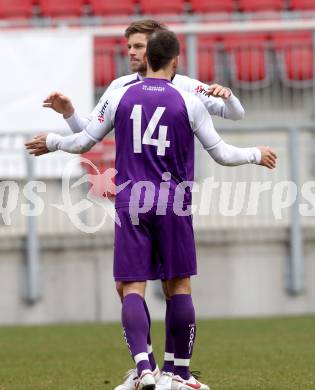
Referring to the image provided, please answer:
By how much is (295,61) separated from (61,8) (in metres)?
3.33

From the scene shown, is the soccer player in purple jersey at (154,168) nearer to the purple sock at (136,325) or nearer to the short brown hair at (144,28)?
the purple sock at (136,325)

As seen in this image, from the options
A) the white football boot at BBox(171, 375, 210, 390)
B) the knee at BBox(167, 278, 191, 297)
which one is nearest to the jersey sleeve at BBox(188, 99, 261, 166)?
the knee at BBox(167, 278, 191, 297)

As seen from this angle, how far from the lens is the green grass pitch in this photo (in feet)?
22.8

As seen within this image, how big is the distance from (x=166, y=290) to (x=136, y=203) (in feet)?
2.11

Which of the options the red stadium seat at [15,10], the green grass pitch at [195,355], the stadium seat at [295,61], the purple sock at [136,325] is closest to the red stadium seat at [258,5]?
the stadium seat at [295,61]

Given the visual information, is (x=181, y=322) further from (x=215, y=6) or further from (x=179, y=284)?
(x=215, y=6)

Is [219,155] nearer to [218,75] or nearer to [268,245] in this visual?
[268,245]

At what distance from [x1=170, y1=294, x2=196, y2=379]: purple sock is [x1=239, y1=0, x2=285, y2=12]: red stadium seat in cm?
926

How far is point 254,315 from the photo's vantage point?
12.2 metres

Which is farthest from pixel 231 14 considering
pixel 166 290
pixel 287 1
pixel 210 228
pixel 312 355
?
pixel 166 290

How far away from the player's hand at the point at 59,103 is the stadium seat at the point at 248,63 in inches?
272

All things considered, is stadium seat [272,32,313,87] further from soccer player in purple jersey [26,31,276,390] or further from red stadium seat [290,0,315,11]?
soccer player in purple jersey [26,31,276,390]

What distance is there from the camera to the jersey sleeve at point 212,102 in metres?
6.51

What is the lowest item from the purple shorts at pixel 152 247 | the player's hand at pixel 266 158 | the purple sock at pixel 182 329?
the purple sock at pixel 182 329
